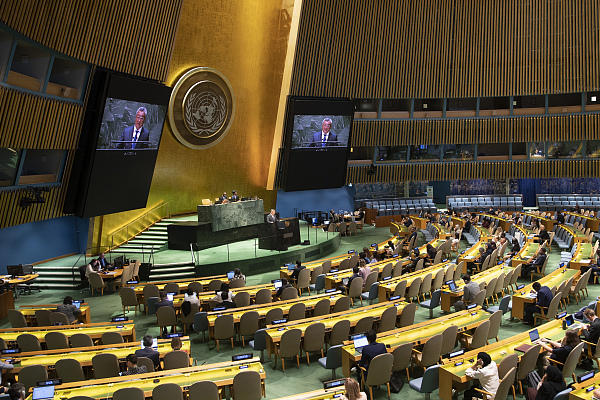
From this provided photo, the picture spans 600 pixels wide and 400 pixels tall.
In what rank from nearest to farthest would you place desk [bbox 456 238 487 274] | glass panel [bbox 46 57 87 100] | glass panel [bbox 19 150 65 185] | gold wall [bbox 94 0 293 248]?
desk [bbox 456 238 487 274]
glass panel [bbox 46 57 87 100]
glass panel [bbox 19 150 65 185]
gold wall [bbox 94 0 293 248]

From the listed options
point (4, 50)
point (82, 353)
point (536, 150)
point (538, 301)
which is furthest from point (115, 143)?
point (536, 150)

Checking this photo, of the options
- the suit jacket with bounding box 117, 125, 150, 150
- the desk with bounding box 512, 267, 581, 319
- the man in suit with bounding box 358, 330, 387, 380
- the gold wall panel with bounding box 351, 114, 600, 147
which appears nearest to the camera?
the man in suit with bounding box 358, 330, 387, 380

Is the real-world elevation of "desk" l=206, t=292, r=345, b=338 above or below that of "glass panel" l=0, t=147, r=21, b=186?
below

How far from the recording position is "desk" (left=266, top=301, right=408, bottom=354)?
8.55 m

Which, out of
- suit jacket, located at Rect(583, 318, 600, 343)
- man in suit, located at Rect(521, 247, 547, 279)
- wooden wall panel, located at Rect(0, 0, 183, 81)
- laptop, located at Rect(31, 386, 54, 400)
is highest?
wooden wall panel, located at Rect(0, 0, 183, 81)

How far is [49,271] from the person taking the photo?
1577 centimetres

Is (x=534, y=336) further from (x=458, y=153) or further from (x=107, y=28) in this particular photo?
(x=458, y=153)

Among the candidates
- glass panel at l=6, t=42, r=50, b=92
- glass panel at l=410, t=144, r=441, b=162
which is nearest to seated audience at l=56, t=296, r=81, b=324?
glass panel at l=6, t=42, r=50, b=92

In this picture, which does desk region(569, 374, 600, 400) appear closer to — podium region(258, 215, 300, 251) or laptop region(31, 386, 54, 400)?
laptop region(31, 386, 54, 400)

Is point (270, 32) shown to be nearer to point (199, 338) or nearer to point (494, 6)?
point (494, 6)

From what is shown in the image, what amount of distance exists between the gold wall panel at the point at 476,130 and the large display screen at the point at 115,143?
12186mm

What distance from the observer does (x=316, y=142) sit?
2391 centimetres

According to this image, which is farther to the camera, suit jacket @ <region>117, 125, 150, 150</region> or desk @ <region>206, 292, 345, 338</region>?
suit jacket @ <region>117, 125, 150, 150</region>

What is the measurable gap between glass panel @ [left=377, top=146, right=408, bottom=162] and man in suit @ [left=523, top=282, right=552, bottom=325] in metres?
18.2
